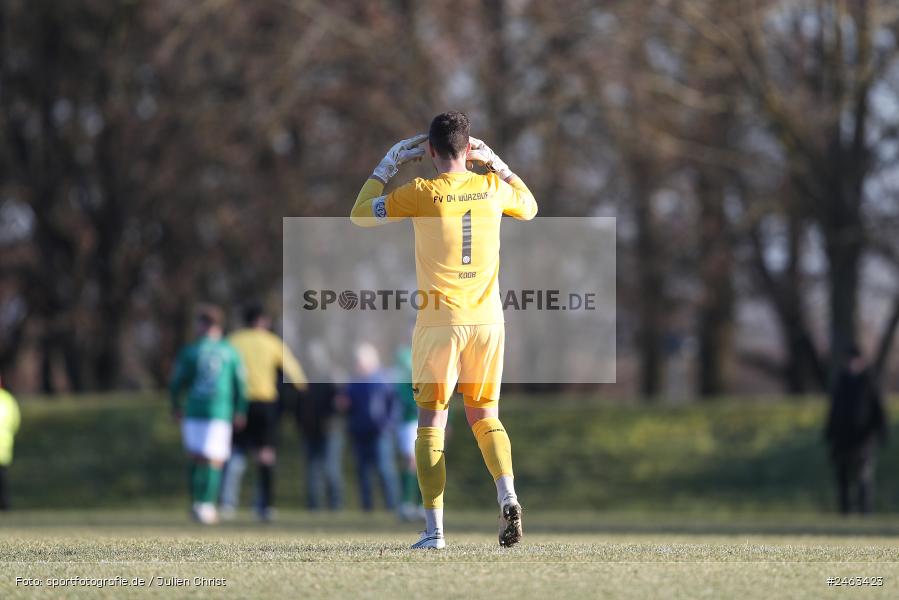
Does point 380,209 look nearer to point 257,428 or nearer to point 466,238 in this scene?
point 466,238

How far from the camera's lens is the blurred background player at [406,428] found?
61.7 feet

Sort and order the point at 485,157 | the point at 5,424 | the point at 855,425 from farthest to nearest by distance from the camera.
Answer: the point at 855,425
the point at 5,424
the point at 485,157

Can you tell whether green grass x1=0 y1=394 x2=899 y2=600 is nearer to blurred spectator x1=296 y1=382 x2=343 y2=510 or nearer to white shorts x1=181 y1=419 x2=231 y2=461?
blurred spectator x1=296 y1=382 x2=343 y2=510

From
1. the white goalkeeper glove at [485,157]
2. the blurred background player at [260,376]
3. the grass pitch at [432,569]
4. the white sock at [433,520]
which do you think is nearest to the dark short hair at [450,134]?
the white goalkeeper glove at [485,157]

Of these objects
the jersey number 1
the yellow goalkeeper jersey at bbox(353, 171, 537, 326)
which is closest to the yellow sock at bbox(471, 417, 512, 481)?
the yellow goalkeeper jersey at bbox(353, 171, 537, 326)

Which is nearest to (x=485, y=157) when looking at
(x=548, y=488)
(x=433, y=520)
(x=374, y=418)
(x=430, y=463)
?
(x=430, y=463)

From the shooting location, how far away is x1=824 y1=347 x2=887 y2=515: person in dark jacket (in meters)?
20.9

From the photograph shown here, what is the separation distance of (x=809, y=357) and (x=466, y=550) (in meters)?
26.7

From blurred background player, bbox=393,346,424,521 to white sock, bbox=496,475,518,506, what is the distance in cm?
932

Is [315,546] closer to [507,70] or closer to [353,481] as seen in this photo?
[353,481]

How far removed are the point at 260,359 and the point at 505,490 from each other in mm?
10745

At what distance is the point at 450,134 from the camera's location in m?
8.84

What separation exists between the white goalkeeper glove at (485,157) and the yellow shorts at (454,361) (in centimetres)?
91

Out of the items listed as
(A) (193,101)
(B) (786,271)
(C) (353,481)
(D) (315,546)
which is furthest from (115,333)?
(D) (315,546)
